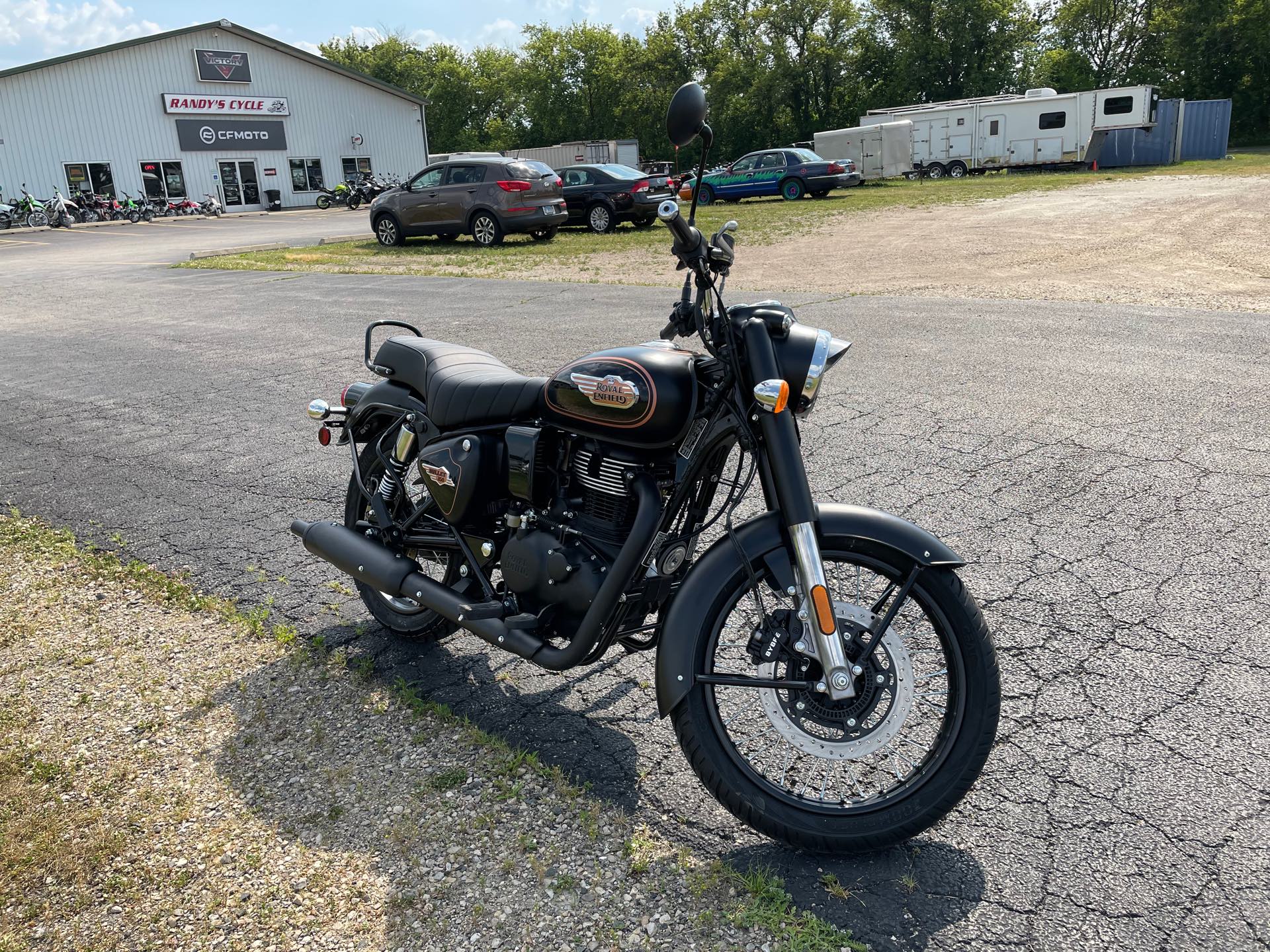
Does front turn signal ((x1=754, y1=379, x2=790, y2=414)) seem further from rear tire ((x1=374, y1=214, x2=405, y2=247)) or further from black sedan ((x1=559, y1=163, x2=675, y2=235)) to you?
black sedan ((x1=559, y1=163, x2=675, y2=235))

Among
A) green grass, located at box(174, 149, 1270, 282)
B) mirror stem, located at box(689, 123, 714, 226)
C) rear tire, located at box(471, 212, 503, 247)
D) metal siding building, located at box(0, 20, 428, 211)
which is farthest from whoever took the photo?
metal siding building, located at box(0, 20, 428, 211)

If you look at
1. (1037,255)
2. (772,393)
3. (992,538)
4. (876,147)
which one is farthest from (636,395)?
(876,147)

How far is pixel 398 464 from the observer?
3699 mm

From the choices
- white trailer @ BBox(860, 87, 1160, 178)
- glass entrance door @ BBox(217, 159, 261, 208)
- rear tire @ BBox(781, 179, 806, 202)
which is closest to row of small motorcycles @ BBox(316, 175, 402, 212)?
glass entrance door @ BBox(217, 159, 261, 208)

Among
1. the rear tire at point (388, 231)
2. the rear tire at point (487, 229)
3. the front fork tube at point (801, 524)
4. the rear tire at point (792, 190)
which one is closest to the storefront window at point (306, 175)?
the rear tire at point (792, 190)

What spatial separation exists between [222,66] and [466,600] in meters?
47.5

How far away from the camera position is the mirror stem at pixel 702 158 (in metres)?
2.44

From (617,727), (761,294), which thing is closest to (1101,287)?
(761,294)

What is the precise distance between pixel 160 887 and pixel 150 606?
2.00 m

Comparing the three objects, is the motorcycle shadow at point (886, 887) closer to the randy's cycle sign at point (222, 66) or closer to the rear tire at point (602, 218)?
the rear tire at point (602, 218)

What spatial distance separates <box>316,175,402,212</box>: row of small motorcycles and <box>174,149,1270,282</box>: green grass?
18772 mm

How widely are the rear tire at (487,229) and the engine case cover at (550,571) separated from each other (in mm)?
17847

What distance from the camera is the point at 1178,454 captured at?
209 inches

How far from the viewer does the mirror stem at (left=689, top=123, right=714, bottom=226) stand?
244cm
